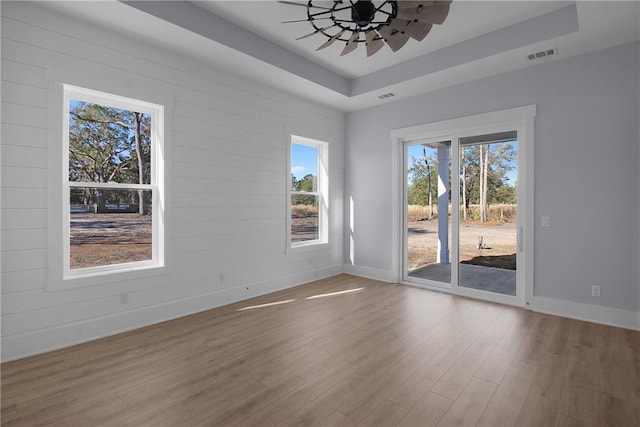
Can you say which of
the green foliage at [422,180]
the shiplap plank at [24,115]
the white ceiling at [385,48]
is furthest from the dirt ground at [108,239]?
the green foliage at [422,180]

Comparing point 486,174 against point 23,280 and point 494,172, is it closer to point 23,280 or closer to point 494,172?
point 494,172

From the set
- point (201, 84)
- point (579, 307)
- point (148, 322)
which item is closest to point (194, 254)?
point (148, 322)

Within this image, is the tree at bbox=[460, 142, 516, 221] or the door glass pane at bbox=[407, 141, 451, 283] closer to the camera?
the tree at bbox=[460, 142, 516, 221]

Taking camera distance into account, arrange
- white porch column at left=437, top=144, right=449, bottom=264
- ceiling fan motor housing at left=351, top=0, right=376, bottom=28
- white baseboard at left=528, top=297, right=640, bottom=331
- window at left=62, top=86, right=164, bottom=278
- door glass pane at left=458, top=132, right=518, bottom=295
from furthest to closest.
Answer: white porch column at left=437, top=144, right=449, bottom=264, door glass pane at left=458, top=132, right=518, bottom=295, white baseboard at left=528, top=297, right=640, bottom=331, window at left=62, top=86, right=164, bottom=278, ceiling fan motor housing at left=351, top=0, right=376, bottom=28

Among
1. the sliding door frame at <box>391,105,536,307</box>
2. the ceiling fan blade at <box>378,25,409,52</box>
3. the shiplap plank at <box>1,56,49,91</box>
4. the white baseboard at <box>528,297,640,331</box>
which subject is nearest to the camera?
the ceiling fan blade at <box>378,25,409,52</box>

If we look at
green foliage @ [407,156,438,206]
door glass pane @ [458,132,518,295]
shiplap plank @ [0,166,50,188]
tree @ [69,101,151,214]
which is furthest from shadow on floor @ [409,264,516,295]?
shiplap plank @ [0,166,50,188]

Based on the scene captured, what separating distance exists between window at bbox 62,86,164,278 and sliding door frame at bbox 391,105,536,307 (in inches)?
139

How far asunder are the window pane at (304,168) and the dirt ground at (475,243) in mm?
1846

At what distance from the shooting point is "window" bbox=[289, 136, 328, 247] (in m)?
5.33

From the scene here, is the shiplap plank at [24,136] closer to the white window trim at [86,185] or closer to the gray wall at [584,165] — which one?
the white window trim at [86,185]

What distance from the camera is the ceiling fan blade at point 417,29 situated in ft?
7.95

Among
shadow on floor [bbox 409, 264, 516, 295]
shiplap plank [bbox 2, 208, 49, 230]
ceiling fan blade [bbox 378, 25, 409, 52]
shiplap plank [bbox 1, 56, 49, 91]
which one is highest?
ceiling fan blade [bbox 378, 25, 409, 52]

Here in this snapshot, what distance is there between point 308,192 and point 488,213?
2780 mm

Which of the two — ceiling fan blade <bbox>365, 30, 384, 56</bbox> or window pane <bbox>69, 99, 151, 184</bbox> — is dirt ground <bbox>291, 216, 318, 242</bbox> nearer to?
window pane <bbox>69, 99, 151, 184</bbox>
